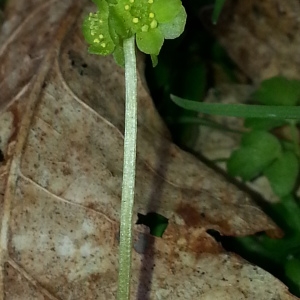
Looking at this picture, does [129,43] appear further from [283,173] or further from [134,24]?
[283,173]

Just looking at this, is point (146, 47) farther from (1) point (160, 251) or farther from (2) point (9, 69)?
(2) point (9, 69)

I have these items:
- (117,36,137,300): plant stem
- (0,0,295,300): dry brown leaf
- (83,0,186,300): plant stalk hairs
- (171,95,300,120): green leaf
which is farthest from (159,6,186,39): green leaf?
(0,0,295,300): dry brown leaf

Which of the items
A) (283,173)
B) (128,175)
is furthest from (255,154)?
(128,175)

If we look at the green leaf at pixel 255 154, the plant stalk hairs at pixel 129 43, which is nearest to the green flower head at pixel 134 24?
the plant stalk hairs at pixel 129 43

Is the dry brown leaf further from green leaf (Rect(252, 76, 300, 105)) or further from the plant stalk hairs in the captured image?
green leaf (Rect(252, 76, 300, 105))

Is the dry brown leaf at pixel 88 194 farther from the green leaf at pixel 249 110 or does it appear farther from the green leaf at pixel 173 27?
the green leaf at pixel 173 27

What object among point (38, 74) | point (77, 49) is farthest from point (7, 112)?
point (77, 49)
